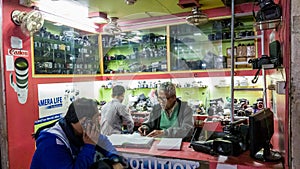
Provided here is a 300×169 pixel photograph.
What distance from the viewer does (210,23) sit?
4.33 meters

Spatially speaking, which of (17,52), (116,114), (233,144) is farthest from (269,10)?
(17,52)

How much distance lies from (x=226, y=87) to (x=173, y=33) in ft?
4.54

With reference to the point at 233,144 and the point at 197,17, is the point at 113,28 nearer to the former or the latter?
the point at 197,17

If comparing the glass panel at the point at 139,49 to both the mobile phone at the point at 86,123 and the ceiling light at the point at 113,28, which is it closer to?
the ceiling light at the point at 113,28

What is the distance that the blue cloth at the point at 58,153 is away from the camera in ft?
4.44

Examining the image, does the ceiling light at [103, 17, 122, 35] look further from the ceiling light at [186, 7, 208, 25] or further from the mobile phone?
the mobile phone

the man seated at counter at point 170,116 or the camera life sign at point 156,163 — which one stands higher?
the man seated at counter at point 170,116

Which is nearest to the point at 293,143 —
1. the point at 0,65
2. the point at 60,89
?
the point at 0,65

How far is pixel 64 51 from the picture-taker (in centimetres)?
421

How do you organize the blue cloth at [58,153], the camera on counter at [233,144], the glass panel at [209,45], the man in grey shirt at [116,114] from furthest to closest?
the glass panel at [209,45] → the man in grey shirt at [116,114] → the camera on counter at [233,144] → the blue cloth at [58,153]

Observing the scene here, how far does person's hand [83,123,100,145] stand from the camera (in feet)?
4.90

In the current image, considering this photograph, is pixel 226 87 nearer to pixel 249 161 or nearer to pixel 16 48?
pixel 249 161

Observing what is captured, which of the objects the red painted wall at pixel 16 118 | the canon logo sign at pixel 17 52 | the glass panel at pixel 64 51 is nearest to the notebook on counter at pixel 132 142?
the red painted wall at pixel 16 118

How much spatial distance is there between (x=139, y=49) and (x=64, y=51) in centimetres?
129
